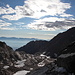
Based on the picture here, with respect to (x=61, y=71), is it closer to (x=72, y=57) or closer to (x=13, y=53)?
(x=72, y=57)

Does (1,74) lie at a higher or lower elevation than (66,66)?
lower

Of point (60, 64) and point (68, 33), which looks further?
point (68, 33)

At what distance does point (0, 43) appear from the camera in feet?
422

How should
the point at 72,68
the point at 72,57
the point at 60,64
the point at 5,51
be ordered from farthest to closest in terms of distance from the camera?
the point at 5,51
the point at 60,64
the point at 72,57
the point at 72,68

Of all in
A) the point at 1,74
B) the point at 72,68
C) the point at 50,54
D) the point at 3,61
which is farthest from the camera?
the point at 50,54

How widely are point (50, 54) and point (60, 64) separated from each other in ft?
458

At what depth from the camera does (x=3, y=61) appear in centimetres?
10738

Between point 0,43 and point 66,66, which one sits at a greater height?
point 0,43

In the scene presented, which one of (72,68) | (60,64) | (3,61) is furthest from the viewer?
(3,61)

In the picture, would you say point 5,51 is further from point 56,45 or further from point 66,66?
point 66,66

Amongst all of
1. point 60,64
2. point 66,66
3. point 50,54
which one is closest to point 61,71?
point 66,66

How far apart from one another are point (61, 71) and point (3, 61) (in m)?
84.4

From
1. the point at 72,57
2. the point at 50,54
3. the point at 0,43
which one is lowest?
the point at 50,54

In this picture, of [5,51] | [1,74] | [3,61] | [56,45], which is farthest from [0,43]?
[56,45]
